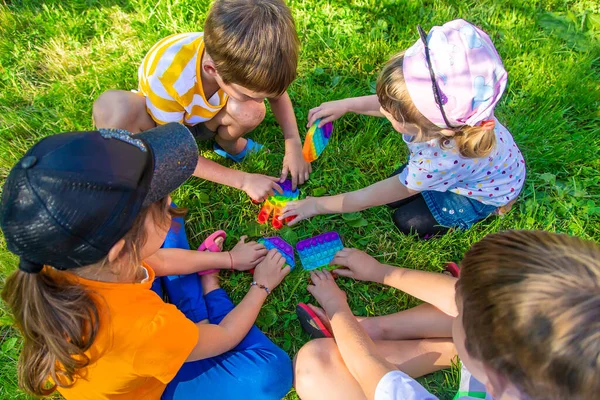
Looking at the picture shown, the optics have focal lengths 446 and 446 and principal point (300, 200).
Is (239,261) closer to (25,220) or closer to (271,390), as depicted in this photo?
(271,390)

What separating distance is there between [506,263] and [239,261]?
1313 mm

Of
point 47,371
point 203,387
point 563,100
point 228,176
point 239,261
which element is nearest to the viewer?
point 47,371

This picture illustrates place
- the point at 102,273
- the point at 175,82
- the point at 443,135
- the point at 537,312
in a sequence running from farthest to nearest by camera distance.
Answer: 1. the point at 175,82
2. the point at 443,135
3. the point at 102,273
4. the point at 537,312

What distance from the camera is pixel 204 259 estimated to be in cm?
203

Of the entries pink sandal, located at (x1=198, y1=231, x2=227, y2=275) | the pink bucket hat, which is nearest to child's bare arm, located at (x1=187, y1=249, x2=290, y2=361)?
pink sandal, located at (x1=198, y1=231, x2=227, y2=275)

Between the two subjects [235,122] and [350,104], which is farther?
[350,104]

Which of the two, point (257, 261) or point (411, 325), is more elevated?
point (257, 261)

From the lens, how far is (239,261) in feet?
6.89

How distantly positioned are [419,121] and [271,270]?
94 centimetres

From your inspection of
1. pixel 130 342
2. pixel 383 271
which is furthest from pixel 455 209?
pixel 130 342

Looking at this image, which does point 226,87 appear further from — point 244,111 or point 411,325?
point 411,325

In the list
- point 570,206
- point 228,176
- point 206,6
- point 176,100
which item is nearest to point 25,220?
point 176,100

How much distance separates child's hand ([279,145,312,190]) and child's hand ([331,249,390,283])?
1.48 feet

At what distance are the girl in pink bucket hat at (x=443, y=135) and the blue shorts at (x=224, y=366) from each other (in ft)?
1.86
